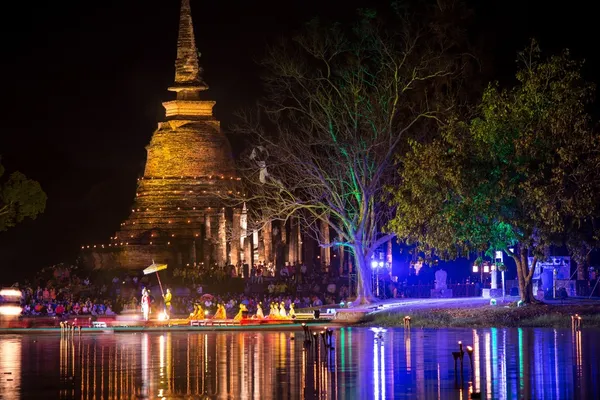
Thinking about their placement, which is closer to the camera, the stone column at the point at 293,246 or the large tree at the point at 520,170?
the large tree at the point at 520,170

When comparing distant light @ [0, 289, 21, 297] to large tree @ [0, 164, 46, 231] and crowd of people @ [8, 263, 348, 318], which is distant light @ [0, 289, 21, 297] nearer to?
crowd of people @ [8, 263, 348, 318]

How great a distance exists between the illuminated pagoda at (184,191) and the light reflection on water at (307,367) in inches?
1334

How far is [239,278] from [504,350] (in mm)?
35869

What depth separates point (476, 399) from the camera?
2345cm

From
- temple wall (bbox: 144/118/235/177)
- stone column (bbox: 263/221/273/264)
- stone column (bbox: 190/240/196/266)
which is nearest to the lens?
stone column (bbox: 190/240/196/266)

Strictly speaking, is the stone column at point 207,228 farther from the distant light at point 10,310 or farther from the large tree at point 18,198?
the distant light at point 10,310

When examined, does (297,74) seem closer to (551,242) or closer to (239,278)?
(551,242)

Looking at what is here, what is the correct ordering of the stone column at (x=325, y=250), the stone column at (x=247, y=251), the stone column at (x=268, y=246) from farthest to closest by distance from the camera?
the stone column at (x=268, y=246), the stone column at (x=247, y=251), the stone column at (x=325, y=250)

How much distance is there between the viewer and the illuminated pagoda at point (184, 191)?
245 feet

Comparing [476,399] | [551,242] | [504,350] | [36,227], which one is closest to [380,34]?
[551,242]

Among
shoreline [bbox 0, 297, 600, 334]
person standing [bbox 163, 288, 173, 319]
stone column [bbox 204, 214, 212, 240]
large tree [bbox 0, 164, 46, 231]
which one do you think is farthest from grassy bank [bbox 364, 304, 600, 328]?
large tree [bbox 0, 164, 46, 231]

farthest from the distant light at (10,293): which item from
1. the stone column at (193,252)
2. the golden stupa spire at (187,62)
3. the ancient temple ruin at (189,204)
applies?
the golden stupa spire at (187,62)

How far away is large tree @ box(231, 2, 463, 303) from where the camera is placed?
Answer: 52594 mm

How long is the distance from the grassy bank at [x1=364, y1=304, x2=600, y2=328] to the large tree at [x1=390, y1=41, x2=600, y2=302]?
222 cm
